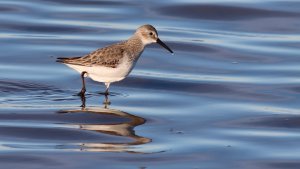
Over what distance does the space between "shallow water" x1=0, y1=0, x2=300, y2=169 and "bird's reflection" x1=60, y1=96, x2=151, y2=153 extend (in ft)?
0.05

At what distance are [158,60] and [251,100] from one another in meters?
3.06

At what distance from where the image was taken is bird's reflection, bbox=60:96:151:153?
38.1ft

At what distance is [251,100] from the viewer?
14422 mm

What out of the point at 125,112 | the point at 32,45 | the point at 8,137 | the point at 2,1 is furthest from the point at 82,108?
the point at 2,1

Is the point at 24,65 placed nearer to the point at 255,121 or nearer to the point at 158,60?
the point at 158,60

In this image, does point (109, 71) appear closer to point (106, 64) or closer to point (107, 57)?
point (106, 64)

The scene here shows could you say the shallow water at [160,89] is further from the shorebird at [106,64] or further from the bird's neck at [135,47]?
the bird's neck at [135,47]

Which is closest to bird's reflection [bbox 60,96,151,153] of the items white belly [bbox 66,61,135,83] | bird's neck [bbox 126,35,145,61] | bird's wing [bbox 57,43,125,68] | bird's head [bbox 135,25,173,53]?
white belly [bbox 66,61,135,83]

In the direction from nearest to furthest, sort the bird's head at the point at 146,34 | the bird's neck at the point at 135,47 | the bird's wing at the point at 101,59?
the bird's wing at the point at 101,59 < the bird's neck at the point at 135,47 < the bird's head at the point at 146,34

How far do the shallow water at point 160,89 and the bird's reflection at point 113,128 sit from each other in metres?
0.02

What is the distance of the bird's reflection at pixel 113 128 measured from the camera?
11601mm

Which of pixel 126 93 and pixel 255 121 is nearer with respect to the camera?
pixel 255 121

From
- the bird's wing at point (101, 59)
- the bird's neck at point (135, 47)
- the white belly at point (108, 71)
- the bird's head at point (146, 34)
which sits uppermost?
the bird's head at point (146, 34)

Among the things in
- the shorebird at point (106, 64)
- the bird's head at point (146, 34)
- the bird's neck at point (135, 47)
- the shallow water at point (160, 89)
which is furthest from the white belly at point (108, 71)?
the bird's head at point (146, 34)
